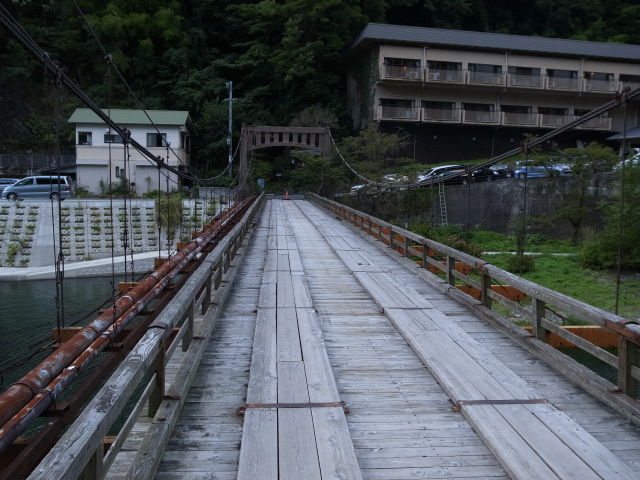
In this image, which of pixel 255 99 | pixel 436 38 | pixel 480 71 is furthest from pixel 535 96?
pixel 255 99

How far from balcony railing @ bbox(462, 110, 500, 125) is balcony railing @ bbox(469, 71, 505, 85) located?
1817 millimetres

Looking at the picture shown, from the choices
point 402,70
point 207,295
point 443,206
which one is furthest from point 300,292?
point 402,70

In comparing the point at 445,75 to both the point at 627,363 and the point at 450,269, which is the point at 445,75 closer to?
the point at 450,269

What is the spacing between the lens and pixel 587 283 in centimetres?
1347

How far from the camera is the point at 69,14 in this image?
112 ft

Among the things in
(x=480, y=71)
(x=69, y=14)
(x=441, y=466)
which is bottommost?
(x=441, y=466)

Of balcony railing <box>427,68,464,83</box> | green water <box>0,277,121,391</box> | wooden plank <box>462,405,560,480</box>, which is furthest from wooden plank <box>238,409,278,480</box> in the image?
balcony railing <box>427,68,464,83</box>

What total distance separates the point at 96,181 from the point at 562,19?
39.4 metres

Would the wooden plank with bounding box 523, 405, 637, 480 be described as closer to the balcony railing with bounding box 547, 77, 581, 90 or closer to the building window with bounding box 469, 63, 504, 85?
the building window with bounding box 469, 63, 504, 85

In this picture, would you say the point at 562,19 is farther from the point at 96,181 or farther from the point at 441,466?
the point at 441,466

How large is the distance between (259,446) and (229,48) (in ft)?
159

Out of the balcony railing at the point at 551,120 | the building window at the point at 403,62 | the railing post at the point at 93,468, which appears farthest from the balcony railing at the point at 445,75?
the railing post at the point at 93,468

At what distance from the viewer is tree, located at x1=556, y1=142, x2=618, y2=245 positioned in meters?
19.3

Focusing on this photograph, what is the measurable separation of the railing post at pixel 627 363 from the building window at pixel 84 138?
34697mm
